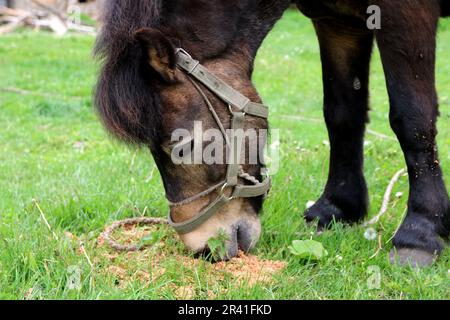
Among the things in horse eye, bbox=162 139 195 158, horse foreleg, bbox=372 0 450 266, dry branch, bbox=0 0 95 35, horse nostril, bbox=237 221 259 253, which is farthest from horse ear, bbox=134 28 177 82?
dry branch, bbox=0 0 95 35

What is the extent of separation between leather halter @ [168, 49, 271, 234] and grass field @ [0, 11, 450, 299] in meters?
0.25

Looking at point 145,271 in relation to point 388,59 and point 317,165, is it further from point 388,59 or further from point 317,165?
point 317,165

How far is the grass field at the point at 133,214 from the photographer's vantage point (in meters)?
2.58

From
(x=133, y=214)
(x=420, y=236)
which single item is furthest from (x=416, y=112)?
(x=133, y=214)

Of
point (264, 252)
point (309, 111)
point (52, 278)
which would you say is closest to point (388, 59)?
point (264, 252)

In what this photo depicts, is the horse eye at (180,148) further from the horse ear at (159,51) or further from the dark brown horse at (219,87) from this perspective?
the horse ear at (159,51)

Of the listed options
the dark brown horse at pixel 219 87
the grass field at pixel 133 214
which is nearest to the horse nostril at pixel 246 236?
the dark brown horse at pixel 219 87

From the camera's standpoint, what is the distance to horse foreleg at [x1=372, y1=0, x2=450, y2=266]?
279cm

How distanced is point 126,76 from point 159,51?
0.60 ft

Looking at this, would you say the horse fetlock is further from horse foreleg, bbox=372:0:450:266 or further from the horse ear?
the horse ear

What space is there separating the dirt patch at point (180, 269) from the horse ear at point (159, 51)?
2.77ft
